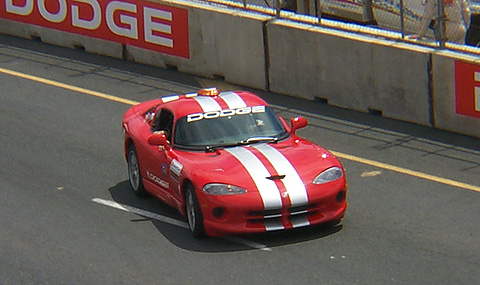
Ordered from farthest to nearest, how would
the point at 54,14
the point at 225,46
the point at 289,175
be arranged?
1. the point at 54,14
2. the point at 225,46
3. the point at 289,175

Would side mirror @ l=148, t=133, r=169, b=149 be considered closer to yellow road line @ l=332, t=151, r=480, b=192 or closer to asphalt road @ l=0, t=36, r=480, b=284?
asphalt road @ l=0, t=36, r=480, b=284

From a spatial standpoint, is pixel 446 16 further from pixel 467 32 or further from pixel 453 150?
pixel 453 150

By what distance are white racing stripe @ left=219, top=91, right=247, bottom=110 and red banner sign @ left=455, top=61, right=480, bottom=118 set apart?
3.62 metres

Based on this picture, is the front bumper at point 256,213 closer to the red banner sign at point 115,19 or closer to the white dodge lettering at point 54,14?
the red banner sign at point 115,19

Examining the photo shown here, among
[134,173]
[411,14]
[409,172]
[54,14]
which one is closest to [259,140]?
[134,173]

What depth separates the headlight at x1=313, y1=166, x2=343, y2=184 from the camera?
1132cm

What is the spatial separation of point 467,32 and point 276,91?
3418mm

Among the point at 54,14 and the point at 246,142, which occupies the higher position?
the point at 246,142

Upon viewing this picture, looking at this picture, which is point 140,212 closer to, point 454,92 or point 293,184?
point 293,184

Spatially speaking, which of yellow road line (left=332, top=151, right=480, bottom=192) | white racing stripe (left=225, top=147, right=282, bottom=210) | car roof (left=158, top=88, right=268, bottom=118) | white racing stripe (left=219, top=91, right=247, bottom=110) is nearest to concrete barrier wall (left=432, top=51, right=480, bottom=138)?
yellow road line (left=332, top=151, right=480, bottom=192)

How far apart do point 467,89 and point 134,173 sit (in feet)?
16.3

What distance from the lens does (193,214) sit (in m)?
11.5

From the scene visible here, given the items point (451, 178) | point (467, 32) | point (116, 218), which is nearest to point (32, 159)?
point (116, 218)

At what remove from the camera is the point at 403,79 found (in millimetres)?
15672
